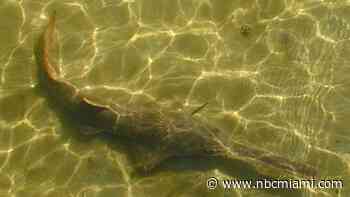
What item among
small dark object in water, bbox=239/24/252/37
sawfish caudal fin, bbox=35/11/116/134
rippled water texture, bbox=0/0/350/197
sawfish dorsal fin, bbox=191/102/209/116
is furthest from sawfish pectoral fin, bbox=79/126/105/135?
small dark object in water, bbox=239/24/252/37

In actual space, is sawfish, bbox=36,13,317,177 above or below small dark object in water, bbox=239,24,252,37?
below

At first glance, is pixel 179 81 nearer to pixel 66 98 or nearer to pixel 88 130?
pixel 88 130

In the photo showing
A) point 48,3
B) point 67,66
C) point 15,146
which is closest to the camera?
point 15,146

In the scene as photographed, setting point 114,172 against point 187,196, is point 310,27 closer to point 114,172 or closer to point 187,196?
point 187,196

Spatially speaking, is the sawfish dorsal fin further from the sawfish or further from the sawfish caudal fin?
the sawfish caudal fin

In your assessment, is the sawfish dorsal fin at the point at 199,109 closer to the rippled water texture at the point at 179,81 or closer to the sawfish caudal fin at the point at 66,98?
the rippled water texture at the point at 179,81

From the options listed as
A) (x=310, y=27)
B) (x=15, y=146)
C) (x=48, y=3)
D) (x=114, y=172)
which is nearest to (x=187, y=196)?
(x=114, y=172)

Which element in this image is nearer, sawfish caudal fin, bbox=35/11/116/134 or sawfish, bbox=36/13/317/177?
sawfish, bbox=36/13/317/177
